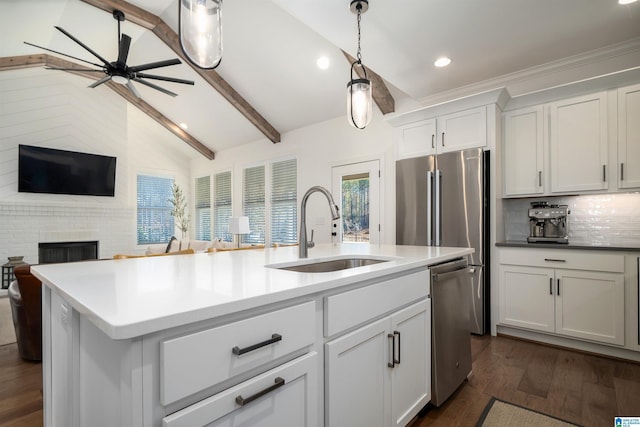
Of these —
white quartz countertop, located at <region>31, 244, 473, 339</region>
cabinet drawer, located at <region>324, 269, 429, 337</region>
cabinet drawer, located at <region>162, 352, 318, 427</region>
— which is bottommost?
cabinet drawer, located at <region>162, 352, 318, 427</region>

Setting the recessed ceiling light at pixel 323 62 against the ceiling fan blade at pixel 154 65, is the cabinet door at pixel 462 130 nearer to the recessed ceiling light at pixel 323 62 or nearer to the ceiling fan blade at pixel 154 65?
the recessed ceiling light at pixel 323 62

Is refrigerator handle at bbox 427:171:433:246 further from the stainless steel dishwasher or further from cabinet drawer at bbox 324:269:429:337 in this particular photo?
cabinet drawer at bbox 324:269:429:337

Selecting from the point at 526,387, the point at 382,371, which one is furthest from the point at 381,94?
the point at 382,371

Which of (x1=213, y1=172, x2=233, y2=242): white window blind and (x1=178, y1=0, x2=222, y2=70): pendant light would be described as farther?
(x1=213, y1=172, x2=233, y2=242): white window blind

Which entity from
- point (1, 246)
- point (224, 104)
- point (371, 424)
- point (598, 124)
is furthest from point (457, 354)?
point (1, 246)

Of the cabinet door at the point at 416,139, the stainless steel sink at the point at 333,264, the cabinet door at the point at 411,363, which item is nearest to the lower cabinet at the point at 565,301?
the cabinet door at the point at 416,139

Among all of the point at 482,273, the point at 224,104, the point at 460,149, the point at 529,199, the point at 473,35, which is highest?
the point at 224,104

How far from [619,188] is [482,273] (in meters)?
1.31

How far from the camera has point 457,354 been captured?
1.95 metres

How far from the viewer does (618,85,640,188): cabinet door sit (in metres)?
2.61

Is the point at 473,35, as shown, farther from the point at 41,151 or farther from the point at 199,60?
the point at 41,151

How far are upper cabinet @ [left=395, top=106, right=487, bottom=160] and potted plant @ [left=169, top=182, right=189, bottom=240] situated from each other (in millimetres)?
5823

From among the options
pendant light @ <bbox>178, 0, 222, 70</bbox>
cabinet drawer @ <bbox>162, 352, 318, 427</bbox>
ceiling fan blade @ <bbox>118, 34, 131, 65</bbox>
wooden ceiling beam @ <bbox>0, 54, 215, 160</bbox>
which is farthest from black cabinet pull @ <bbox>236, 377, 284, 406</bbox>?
wooden ceiling beam @ <bbox>0, 54, 215, 160</bbox>

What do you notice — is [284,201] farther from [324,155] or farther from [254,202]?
[324,155]
